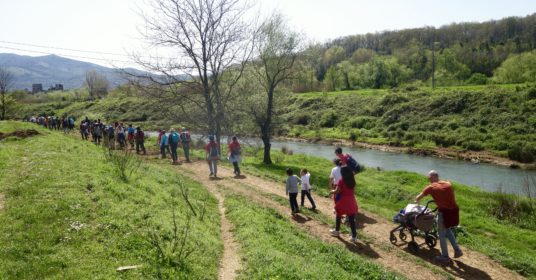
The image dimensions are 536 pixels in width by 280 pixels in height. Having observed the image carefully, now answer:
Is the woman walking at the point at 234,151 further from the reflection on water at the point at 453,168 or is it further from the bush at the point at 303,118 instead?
the bush at the point at 303,118

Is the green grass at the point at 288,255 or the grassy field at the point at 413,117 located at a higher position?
the grassy field at the point at 413,117

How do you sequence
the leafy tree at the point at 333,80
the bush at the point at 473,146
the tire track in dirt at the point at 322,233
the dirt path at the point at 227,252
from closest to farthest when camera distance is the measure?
the dirt path at the point at 227,252 → the tire track in dirt at the point at 322,233 → the bush at the point at 473,146 → the leafy tree at the point at 333,80

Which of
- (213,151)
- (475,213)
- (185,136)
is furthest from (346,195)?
(185,136)

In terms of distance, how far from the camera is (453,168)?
36531 millimetres

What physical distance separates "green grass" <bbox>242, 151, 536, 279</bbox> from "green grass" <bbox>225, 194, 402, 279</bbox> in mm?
4469


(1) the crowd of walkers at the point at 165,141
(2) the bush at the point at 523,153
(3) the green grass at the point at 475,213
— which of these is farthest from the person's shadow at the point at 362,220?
(2) the bush at the point at 523,153

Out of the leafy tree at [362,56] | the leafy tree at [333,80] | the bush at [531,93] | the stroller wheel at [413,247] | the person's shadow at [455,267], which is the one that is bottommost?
the person's shadow at [455,267]

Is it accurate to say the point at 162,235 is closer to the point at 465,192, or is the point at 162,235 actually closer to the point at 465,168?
the point at 465,192

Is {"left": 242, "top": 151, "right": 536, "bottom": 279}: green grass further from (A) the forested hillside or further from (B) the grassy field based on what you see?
(A) the forested hillside

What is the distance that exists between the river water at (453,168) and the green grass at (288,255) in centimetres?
1669

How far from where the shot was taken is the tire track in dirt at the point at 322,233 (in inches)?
384

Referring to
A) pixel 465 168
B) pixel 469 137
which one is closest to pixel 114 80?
pixel 465 168

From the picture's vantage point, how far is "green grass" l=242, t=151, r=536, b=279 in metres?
11.6

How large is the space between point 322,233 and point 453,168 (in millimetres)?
28726
